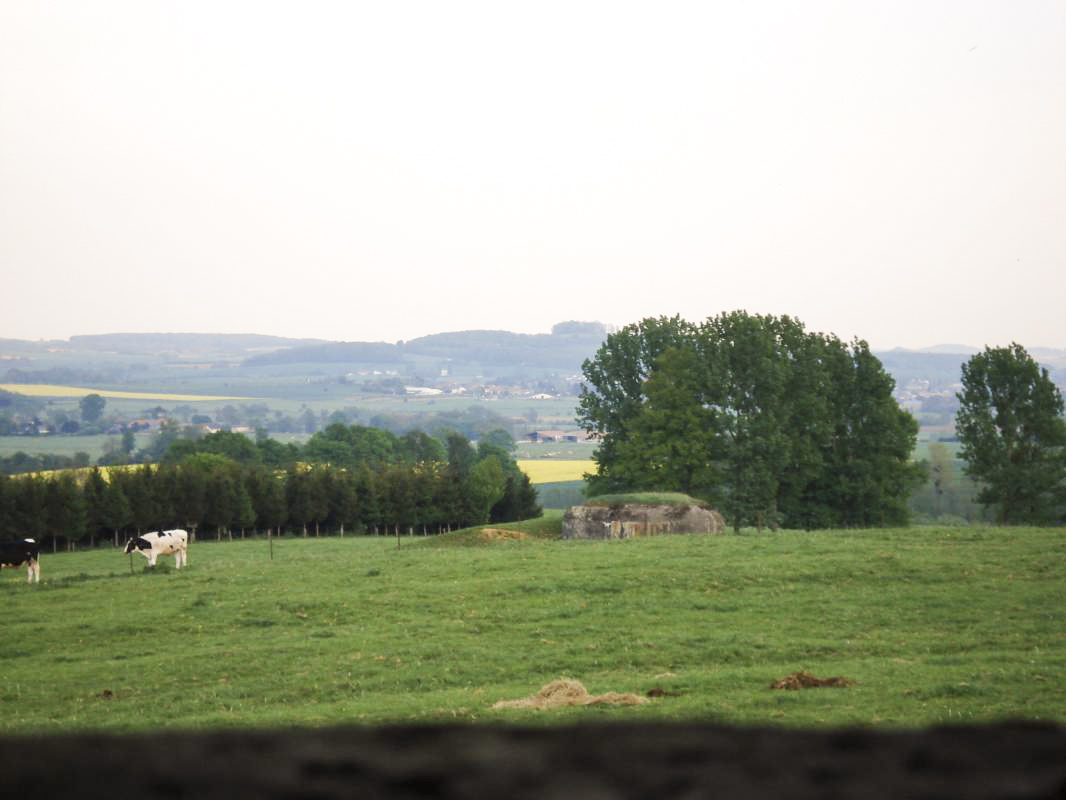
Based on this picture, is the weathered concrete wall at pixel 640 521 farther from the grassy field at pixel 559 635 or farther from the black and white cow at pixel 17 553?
the black and white cow at pixel 17 553

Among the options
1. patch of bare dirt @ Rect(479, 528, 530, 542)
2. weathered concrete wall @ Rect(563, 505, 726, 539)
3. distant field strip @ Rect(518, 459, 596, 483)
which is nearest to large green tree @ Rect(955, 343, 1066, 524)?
weathered concrete wall @ Rect(563, 505, 726, 539)

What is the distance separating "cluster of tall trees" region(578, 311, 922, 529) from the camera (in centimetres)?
6662

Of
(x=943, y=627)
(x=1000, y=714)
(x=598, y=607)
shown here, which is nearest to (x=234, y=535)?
(x=598, y=607)

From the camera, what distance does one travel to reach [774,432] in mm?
65938

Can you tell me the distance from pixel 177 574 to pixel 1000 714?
29.4 meters

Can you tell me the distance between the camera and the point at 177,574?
38031mm

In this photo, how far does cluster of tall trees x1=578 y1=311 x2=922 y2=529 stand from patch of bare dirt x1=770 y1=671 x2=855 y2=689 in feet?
154

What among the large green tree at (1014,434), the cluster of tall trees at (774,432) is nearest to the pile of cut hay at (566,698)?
the cluster of tall trees at (774,432)

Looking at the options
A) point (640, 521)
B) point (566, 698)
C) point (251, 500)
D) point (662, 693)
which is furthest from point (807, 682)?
point (251, 500)

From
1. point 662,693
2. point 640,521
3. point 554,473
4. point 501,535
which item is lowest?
point 554,473

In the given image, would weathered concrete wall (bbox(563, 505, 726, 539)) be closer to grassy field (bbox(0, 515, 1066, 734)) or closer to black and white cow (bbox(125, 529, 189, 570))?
grassy field (bbox(0, 515, 1066, 734))

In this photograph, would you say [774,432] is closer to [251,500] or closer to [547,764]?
[251,500]

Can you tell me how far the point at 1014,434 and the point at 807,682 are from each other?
6085cm

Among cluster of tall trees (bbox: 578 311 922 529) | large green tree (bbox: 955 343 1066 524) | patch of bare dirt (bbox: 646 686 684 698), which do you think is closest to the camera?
patch of bare dirt (bbox: 646 686 684 698)
